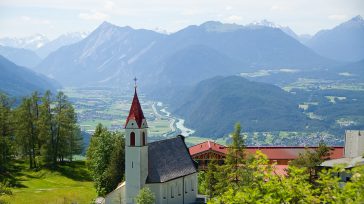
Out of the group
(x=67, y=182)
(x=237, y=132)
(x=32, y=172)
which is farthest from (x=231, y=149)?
(x=32, y=172)

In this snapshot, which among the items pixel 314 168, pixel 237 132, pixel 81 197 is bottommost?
pixel 81 197

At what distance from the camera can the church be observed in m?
65.1

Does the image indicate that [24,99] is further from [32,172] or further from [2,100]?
[32,172]

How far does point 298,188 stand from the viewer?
24.3m

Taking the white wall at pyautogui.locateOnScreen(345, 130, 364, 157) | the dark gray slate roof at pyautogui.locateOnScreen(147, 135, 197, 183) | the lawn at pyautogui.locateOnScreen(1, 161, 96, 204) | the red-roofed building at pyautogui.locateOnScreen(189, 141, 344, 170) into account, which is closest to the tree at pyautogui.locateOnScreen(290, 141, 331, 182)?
the dark gray slate roof at pyautogui.locateOnScreen(147, 135, 197, 183)

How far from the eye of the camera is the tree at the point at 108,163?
72.2m

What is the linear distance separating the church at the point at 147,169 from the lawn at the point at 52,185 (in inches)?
274

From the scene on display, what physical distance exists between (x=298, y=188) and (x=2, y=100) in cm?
7323

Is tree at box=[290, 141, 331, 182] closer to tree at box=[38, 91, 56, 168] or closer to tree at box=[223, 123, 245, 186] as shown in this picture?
tree at box=[223, 123, 245, 186]

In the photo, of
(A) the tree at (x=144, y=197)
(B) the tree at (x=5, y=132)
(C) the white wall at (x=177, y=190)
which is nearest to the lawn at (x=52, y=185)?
(B) the tree at (x=5, y=132)

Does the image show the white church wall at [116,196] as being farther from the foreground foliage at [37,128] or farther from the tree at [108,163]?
the foreground foliage at [37,128]

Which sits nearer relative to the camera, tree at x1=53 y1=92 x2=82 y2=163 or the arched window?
the arched window

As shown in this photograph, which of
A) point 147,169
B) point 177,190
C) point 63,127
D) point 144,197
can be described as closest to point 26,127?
point 63,127

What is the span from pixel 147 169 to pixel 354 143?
130 feet
